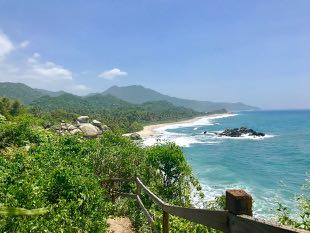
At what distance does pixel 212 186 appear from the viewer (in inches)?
1387

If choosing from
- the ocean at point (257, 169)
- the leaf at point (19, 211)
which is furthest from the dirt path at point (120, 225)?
the ocean at point (257, 169)

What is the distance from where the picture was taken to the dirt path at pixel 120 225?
34.0 feet

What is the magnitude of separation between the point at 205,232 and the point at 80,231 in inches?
120

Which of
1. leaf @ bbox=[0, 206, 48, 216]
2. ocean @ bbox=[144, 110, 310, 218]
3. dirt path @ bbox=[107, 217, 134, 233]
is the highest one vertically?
leaf @ bbox=[0, 206, 48, 216]

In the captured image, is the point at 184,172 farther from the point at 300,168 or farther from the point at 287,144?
the point at 287,144

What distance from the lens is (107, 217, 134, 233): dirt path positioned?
10367 millimetres

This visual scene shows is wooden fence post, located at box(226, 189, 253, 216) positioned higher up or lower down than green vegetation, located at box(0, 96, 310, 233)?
higher up

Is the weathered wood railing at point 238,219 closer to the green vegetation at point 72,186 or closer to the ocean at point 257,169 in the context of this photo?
the green vegetation at point 72,186

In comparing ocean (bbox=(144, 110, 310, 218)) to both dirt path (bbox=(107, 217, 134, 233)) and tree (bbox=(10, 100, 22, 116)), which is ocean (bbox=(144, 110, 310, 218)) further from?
tree (bbox=(10, 100, 22, 116))

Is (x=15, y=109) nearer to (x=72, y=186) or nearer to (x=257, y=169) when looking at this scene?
(x=257, y=169)

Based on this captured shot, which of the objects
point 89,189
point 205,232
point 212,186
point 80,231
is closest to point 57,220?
point 80,231

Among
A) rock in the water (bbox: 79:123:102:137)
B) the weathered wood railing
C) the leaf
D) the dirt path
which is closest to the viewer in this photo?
the leaf

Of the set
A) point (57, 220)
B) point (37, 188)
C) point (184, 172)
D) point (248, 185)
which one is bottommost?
point (248, 185)

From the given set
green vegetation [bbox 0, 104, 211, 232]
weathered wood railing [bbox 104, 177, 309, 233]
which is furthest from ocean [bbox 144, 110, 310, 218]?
weathered wood railing [bbox 104, 177, 309, 233]
